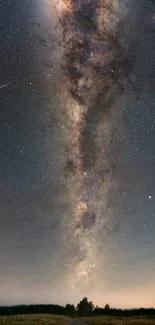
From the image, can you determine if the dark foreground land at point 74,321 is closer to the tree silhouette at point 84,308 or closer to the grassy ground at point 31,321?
the grassy ground at point 31,321

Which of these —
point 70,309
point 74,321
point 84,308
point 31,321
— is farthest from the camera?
point 70,309

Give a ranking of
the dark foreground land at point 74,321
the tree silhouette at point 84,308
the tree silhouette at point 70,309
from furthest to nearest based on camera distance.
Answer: the tree silhouette at point 70,309, the tree silhouette at point 84,308, the dark foreground land at point 74,321

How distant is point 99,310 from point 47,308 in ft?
171

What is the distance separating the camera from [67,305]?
143500 mm

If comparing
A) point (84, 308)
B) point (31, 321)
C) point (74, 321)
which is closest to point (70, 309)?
point (84, 308)

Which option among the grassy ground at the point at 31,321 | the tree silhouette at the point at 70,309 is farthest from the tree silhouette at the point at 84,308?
the grassy ground at the point at 31,321

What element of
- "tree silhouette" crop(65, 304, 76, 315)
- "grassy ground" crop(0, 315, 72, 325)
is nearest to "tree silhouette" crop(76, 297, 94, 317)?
"tree silhouette" crop(65, 304, 76, 315)

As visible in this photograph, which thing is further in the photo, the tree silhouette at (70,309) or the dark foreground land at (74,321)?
the tree silhouette at (70,309)

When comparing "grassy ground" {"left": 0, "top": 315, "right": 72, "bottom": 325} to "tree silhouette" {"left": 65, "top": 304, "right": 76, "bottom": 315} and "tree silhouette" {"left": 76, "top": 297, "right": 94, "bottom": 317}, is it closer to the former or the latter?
"tree silhouette" {"left": 76, "top": 297, "right": 94, "bottom": 317}

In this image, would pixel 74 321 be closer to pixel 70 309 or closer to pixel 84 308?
pixel 84 308

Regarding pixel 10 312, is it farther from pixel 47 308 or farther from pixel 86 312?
pixel 47 308

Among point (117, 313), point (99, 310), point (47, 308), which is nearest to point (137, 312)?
point (117, 313)

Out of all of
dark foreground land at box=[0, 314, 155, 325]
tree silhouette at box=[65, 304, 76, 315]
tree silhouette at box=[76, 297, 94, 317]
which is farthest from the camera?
tree silhouette at box=[65, 304, 76, 315]

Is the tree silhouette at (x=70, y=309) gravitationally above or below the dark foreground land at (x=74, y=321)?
above
